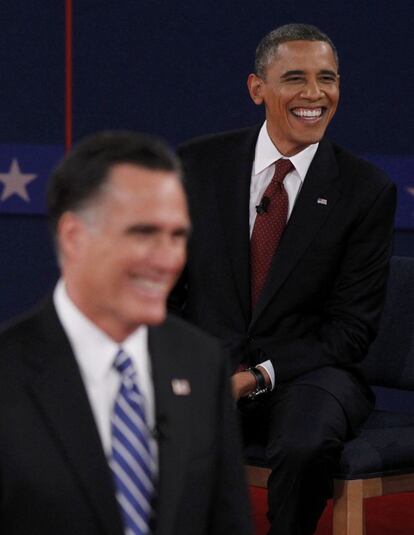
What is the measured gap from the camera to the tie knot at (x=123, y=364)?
1.63 metres

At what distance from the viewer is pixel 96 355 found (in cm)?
163

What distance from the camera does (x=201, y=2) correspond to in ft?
16.0

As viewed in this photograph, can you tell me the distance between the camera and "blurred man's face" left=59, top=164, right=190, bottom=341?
156 cm

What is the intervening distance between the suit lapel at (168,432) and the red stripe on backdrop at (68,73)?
3433 mm

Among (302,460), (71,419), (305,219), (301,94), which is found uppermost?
(301,94)

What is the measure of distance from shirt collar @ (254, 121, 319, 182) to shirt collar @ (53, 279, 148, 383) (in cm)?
196

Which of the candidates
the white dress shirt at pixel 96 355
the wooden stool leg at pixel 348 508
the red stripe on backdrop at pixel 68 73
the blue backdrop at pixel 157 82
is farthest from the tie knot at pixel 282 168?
the white dress shirt at pixel 96 355

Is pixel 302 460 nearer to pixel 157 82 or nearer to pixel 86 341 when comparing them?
pixel 86 341

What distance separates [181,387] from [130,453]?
119 millimetres

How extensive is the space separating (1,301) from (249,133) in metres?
1.86

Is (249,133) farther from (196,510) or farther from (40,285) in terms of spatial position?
(196,510)

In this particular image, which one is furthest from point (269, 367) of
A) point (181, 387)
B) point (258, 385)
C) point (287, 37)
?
point (181, 387)

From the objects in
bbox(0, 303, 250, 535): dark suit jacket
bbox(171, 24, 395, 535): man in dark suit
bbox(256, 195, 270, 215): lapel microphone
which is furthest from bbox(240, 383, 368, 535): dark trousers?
bbox(0, 303, 250, 535): dark suit jacket

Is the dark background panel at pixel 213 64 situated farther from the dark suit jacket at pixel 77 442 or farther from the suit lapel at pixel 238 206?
the dark suit jacket at pixel 77 442
